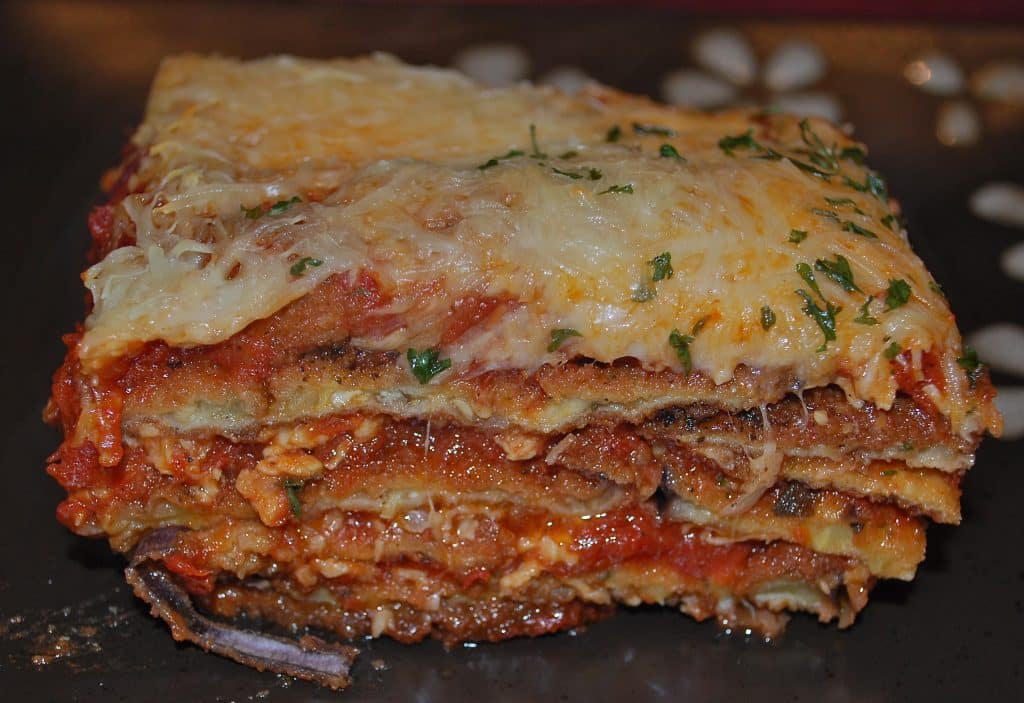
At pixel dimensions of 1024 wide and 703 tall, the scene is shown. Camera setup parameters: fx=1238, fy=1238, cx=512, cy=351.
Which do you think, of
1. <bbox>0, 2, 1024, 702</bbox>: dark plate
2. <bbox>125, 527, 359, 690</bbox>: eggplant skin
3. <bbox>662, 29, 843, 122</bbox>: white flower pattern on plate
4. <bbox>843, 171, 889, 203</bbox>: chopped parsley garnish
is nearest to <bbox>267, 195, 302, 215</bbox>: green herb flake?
<bbox>125, 527, 359, 690</bbox>: eggplant skin

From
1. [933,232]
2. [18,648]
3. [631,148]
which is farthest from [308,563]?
[933,232]

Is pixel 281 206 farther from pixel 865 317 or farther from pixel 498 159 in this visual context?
pixel 865 317

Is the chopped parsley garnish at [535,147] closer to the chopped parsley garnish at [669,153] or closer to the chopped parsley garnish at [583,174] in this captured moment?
the chopped parsley garnish at [583,174]

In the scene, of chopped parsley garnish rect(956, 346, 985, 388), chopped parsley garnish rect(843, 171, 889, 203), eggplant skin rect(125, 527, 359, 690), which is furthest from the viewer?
chopped parsley garnish rect(843, 171, 889, 203)

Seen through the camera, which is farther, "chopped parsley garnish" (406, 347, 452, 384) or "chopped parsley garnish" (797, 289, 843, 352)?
"chopped parsley garnish" (406, 347, 452, 384)

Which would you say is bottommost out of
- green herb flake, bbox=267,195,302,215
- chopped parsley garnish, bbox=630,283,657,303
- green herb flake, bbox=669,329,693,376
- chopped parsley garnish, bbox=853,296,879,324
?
green herb flake, bbox=669,329,693,376

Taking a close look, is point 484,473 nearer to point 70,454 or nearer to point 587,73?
point 70,454

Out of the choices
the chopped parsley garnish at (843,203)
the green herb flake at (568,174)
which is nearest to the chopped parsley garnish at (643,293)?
the green herb flake at (568,174)

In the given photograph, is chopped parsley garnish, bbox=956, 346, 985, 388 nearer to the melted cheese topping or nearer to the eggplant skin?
the melted cheese topping
